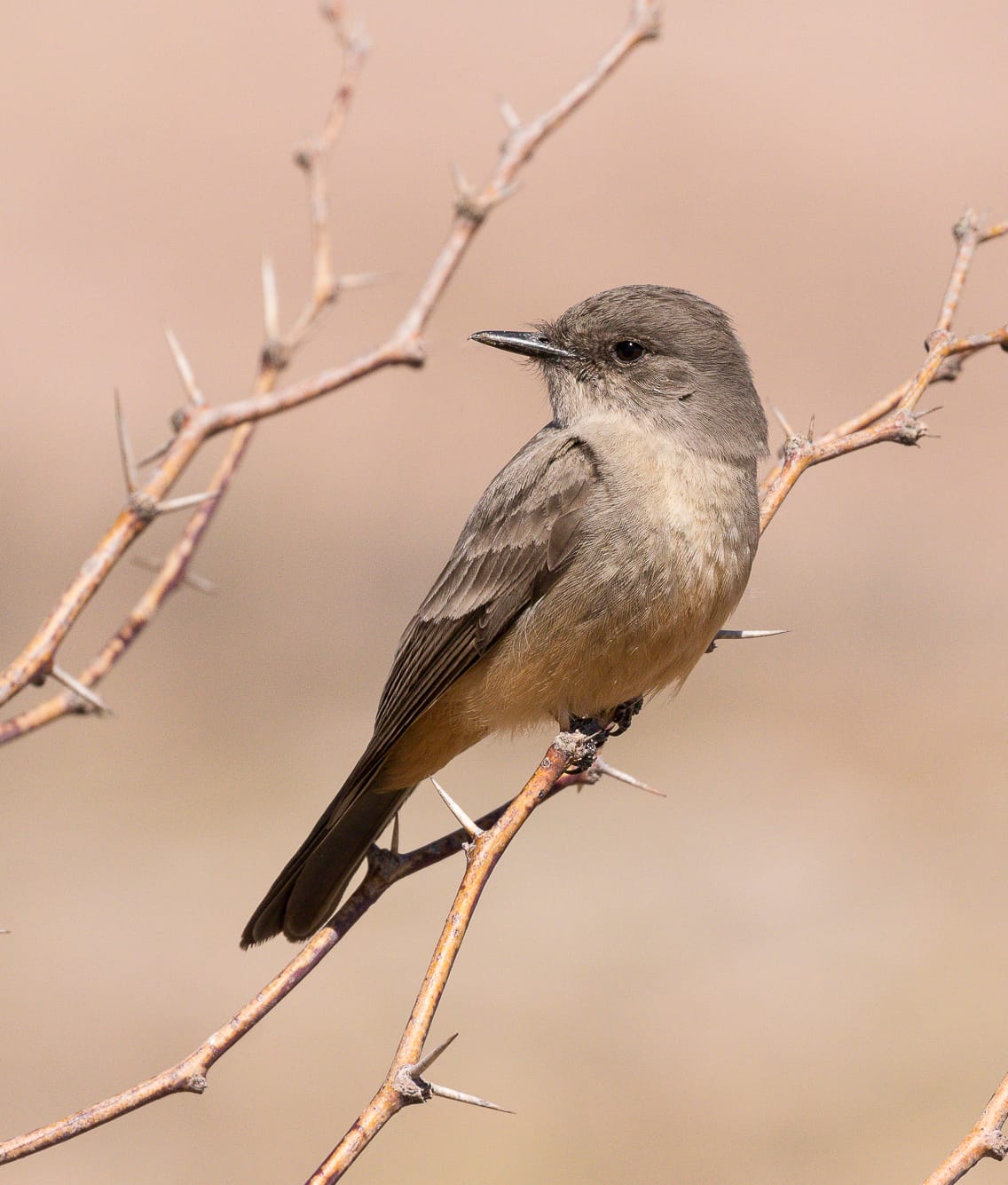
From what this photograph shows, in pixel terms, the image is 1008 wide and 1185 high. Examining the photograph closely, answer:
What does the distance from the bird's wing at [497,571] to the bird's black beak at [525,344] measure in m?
0.26

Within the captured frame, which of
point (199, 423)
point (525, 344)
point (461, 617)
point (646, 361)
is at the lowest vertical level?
point (199, 423)

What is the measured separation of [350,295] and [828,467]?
193 inches

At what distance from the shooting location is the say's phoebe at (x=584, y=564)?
14.9ft

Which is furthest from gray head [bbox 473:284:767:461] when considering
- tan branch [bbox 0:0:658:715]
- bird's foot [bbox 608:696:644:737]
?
tan branch [bbox 0:0:658:715]

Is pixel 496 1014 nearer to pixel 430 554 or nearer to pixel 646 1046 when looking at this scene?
pixel 646 1046

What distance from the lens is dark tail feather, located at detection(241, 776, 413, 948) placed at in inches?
176

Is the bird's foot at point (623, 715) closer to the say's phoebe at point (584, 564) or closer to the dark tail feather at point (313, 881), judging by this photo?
the say's phoebe at point (584, 564)

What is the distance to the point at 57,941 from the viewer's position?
10117 mm

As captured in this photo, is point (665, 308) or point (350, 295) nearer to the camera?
point (665, 308)

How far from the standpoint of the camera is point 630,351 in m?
5.14

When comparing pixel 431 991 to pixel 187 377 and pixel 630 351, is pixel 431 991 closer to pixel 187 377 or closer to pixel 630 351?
pixel 187 377

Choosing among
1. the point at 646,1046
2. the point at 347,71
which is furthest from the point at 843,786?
the point at 347,71

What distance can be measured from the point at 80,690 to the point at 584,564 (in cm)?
200

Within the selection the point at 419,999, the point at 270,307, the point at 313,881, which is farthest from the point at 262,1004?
the point at 313,881
